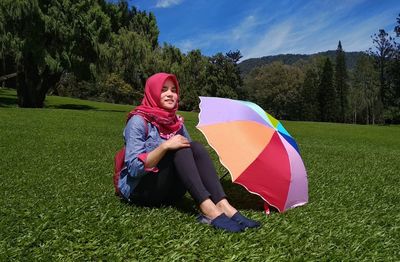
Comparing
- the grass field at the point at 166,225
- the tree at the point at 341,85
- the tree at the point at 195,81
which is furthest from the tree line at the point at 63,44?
the tree at the point at 341,85

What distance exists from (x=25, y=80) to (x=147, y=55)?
1117cm

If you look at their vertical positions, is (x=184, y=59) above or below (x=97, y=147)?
above

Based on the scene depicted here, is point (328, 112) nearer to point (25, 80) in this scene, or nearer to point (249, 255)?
point (25, 80)

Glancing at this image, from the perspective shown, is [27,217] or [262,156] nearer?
[27,217]

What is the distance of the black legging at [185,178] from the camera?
413 centimetres

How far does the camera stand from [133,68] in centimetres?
4162

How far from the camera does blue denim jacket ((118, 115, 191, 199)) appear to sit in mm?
4121

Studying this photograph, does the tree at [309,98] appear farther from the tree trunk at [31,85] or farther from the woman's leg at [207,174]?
the woman's leg at [207,174]

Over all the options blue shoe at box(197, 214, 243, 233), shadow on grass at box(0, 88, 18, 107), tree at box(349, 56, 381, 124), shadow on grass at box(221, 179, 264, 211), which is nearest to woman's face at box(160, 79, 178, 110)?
blue shoe at box(197, 214, 243, 233)

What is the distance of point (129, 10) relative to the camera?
42094 millimetres

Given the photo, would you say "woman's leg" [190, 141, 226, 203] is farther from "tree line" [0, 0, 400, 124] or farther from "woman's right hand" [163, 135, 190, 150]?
"tree line" [0, 0, 400, 124]

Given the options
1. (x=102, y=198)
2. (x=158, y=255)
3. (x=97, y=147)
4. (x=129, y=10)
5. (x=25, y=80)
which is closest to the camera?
(x=158, y=255)

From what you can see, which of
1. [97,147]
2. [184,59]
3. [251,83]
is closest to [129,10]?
[184,59]

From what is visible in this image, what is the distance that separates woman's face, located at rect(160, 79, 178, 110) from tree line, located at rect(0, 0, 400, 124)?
22.6 m
